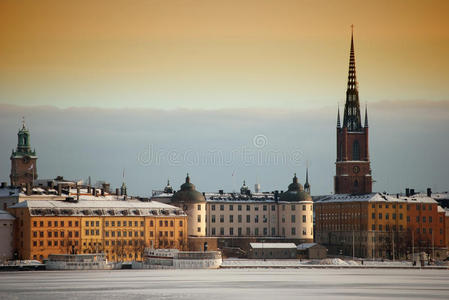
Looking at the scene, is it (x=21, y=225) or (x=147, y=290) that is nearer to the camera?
(x=147, y=290)

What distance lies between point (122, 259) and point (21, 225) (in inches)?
554

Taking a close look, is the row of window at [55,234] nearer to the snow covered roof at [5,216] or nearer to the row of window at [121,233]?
the snow covered roof at [5,216]

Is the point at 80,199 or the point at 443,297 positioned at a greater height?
the point at 80,199

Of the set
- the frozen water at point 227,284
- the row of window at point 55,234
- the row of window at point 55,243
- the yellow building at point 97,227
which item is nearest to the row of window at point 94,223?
the yellow building at point 97,227

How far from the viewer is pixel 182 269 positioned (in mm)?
171875

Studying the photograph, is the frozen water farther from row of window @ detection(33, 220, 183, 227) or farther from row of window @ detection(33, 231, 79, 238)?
row of window @ detection(33, 220, 183, 227)

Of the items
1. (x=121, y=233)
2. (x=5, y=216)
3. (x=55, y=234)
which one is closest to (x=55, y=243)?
(x=55, y=234)

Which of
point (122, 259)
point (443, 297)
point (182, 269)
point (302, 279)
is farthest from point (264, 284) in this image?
point (122, 259)

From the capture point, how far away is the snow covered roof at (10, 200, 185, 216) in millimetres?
184125

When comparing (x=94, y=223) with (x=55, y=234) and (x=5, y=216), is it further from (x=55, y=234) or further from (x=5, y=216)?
(x=5, y=216)

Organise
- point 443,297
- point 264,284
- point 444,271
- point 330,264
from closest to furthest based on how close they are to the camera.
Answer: point 443,297
point 264,284
point 444,271
point 330,264

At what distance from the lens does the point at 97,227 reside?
188m

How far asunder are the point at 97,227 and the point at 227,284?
59.7 m

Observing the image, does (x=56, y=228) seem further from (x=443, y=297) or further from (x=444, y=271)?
(x=443, y=297)
